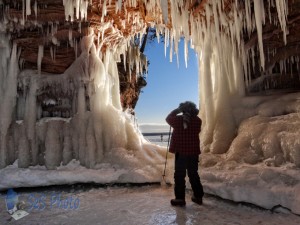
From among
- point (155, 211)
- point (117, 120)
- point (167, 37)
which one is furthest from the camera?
point (167, 37)

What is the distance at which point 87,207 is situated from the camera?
4984 millimetres

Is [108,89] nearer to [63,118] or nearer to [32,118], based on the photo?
[63,118]

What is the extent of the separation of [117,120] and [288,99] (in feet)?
14.4

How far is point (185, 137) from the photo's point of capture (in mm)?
4926

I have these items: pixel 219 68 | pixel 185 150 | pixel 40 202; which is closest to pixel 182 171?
pixel 185 150

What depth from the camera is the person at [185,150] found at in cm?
489

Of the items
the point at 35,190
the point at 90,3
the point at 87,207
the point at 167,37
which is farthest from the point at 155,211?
the point at 167,37

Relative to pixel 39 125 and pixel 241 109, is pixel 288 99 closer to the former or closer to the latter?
pixel 241 109

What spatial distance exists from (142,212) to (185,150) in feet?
4.09

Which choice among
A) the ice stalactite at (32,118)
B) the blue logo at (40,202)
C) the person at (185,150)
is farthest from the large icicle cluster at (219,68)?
the ice stalactite at (32,118)

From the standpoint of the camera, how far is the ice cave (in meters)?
6.55

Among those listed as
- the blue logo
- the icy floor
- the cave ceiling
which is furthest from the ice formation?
the icy floor

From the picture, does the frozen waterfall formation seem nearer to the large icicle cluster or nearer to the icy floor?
the large icicle cluster

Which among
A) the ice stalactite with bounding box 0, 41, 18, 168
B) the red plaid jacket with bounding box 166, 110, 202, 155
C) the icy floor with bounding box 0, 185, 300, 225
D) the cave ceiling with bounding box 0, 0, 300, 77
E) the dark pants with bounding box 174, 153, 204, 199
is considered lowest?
the icy floor with bounding box 0, 185, 300, 225
